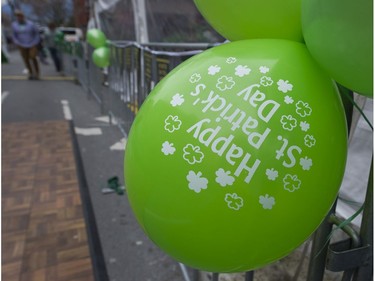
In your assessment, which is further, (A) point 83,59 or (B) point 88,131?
(A) point 83,59

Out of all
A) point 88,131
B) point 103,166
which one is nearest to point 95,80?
point 88,131

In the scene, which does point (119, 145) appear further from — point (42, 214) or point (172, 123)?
point (172, 123)

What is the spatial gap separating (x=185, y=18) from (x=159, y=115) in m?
3.97

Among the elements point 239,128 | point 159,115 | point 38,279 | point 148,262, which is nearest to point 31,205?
point 38,279

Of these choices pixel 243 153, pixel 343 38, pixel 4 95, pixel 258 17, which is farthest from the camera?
pixel 4 95

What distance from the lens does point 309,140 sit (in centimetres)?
86

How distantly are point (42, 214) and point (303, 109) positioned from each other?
2.54 meters

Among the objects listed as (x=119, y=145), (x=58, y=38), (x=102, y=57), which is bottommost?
(x=119, y=145)

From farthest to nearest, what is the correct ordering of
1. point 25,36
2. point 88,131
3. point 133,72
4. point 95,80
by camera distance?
point 25,36, point 95,80, point 88,131, point 133,72

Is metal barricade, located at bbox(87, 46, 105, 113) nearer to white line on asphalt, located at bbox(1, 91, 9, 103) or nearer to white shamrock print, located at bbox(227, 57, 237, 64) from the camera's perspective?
white line on asphalt, located at bbox(1, 91, 9, 103)

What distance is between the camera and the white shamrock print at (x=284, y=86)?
2.85 ft

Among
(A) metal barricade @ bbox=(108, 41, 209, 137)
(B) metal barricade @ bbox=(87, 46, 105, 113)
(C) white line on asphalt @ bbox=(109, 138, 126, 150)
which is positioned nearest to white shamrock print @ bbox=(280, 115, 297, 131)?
(A) metal barricade @ bbox=(108, 41, 209, 137)

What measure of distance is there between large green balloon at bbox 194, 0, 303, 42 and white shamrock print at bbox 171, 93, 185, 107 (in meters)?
0.28

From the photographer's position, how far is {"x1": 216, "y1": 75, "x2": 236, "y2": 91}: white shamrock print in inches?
34.7
